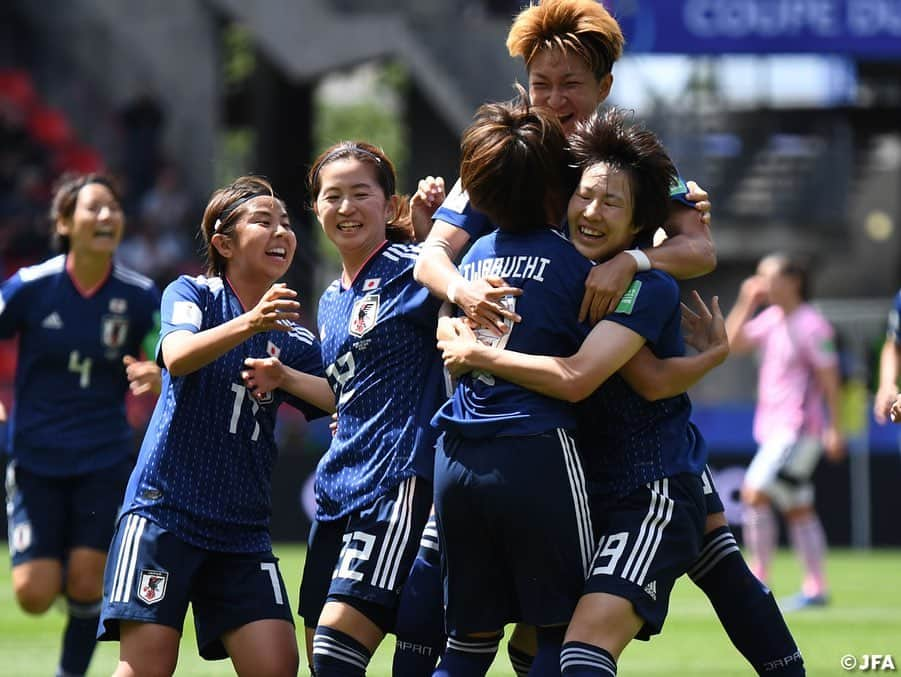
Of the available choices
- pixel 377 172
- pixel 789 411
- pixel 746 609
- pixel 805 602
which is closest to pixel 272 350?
pixel 377 172

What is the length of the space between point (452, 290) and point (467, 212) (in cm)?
44

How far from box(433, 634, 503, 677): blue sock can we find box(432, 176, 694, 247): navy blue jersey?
1.28 m

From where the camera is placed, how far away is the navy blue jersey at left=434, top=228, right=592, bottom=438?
471 cm

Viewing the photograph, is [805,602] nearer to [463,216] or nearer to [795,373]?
[795,373]

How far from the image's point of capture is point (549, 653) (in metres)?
4.76

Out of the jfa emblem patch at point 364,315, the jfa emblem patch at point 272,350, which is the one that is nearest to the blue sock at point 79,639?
the jfa emblem patch at point 272,350

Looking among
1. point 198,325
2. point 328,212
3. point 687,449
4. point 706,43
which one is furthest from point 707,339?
point 706,43

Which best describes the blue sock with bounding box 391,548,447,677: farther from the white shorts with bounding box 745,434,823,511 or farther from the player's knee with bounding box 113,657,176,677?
the white shorts with bounding box 745,434,823,511

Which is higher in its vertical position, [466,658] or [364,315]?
[364,315]

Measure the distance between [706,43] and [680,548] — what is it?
14.4 metres

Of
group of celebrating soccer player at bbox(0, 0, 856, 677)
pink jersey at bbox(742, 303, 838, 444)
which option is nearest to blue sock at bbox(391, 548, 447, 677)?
group of celebrating soccer player at bbox(0, 0, 856, 677)

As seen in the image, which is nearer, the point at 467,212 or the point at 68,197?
the point at 467,212

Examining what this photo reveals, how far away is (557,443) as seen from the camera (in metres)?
4.70

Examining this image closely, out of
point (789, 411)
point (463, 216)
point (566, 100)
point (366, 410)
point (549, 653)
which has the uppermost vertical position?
point (566, 100)
